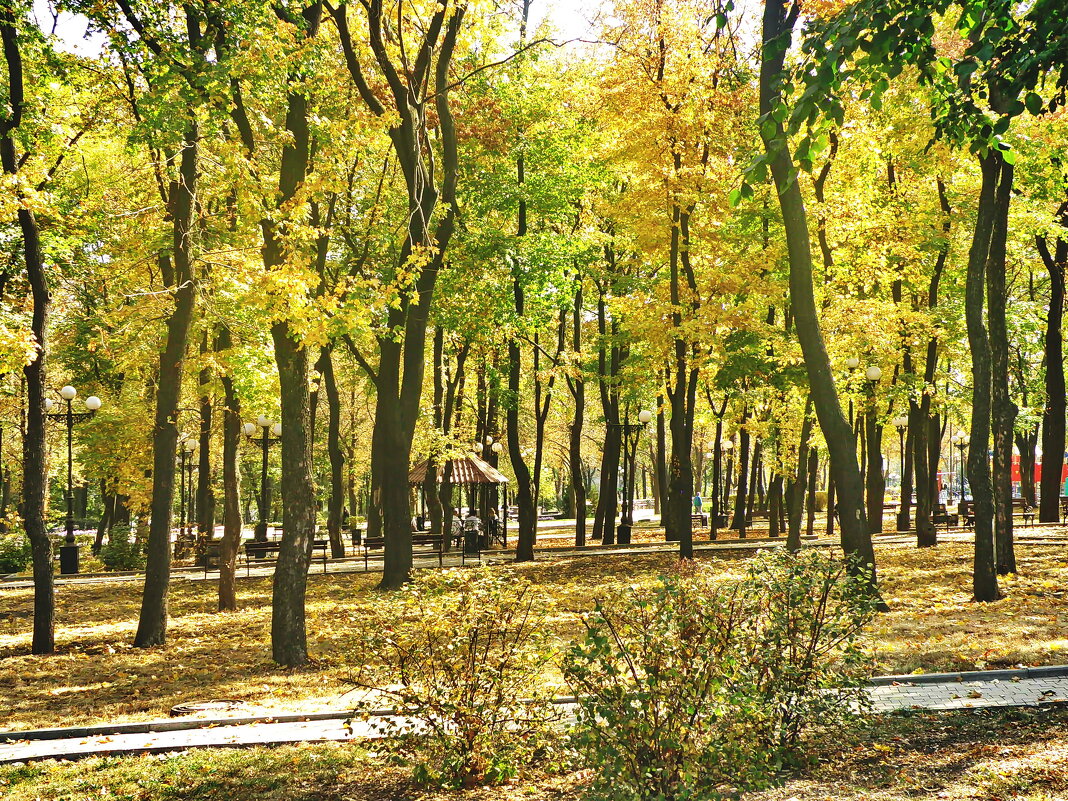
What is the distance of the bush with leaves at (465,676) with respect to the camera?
18.9 feet

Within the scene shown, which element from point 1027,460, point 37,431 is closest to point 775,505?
point 1027,460

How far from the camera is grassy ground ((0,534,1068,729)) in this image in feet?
28.2

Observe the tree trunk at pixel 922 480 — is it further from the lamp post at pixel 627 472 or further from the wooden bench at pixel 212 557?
the wooden bench at pixel 212 557

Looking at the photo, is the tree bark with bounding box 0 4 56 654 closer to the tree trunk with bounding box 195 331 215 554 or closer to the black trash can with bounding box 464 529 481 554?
the tree trunk with bounding box 195 331 215 554

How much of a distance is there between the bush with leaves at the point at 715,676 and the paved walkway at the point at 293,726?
5.17ft

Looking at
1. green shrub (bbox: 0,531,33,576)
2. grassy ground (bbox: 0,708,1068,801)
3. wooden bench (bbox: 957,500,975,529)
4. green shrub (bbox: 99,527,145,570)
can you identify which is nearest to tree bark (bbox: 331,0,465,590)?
grassy ground (bbox: 0,708,1068,801)

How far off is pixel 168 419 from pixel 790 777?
9.71m

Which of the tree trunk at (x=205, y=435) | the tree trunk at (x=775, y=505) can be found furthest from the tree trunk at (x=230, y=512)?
the tree trunk at (x=775, y=505)

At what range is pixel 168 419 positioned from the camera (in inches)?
484

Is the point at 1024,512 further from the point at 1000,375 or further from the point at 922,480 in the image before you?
the point at 1000,375

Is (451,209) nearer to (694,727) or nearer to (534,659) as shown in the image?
(534,659)

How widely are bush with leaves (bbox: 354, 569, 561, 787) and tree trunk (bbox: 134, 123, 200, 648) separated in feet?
22.6

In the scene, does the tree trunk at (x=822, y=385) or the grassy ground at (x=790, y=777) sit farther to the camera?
the tree trunk at (x=822, y=385)

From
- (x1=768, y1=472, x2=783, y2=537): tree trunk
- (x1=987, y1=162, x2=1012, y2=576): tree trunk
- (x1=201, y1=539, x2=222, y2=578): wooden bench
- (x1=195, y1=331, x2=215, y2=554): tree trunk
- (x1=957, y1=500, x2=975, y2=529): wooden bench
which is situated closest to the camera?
(x1=987, y1=162, x2=1012, y2=576): tree trunk
